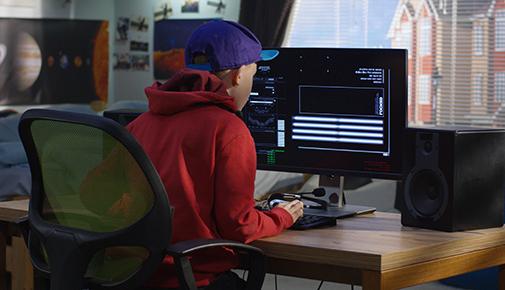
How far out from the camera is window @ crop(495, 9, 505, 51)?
6141 millimetres

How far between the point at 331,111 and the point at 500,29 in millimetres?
3145

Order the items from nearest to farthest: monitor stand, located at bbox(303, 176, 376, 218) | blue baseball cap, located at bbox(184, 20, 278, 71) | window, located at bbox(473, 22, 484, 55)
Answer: blue baseball cap, located at bbox(184, 20, 278, 71)
monitor stand, located at bbox(303, 176, 376, 218)
window, located at bbox(473, 22, 484, 55)

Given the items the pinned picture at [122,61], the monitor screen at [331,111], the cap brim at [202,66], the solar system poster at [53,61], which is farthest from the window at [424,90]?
the cap brim at [202,66]

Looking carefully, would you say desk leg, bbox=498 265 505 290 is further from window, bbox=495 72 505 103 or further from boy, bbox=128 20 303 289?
window, bbox=495 72 505 103

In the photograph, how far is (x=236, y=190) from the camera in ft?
8.71

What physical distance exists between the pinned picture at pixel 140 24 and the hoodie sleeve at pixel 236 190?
17.6 feet

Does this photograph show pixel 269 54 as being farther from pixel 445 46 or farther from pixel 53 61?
pixel 53 61

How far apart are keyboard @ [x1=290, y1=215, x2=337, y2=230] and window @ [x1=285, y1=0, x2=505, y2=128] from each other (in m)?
3.40

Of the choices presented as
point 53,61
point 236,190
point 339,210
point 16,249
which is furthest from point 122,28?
point 236,190

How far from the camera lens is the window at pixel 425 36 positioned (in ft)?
21.3

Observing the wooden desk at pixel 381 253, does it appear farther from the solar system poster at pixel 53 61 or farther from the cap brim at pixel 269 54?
the solar system poster at pixel 53 61

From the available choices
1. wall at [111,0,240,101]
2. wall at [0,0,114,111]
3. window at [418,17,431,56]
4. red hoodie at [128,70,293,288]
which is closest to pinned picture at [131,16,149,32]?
wall at [111,0,240,101]

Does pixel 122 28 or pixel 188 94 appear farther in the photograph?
pixel 122 28

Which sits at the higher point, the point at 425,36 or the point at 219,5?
the point at 219,5
